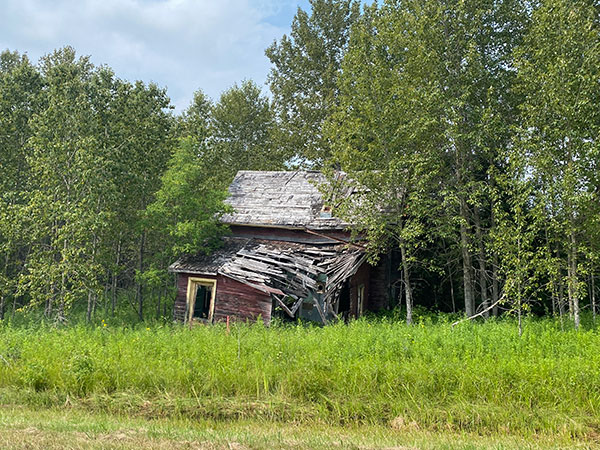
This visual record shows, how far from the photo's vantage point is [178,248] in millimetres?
16766

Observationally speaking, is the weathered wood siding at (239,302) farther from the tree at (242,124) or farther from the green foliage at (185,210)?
the tree at (242,124)

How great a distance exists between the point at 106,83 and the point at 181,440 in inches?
651

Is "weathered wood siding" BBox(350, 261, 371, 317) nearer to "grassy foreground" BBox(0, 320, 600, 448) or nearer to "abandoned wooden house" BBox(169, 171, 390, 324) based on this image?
"abandoned wooden house" BBox(169, 171, 390, 324)

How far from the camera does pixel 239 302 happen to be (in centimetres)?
1603

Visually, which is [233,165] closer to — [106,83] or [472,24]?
[106,83]

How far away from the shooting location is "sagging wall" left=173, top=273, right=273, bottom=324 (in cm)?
1544

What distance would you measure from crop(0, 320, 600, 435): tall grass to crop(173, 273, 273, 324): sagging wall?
18.2 feet

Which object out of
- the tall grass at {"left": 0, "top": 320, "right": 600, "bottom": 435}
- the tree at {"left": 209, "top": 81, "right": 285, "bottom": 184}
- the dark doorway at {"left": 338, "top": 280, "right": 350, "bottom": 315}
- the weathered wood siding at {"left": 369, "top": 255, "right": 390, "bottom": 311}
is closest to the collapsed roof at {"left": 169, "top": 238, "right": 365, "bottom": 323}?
the dark doorway at {"left": 338, "top": 280, "right": 350, "bottom": 315}

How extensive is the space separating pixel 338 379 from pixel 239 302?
904 centimetres

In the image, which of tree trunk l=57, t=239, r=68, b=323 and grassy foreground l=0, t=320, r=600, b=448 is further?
tree trunk l=57, t=239, r=68, b=323

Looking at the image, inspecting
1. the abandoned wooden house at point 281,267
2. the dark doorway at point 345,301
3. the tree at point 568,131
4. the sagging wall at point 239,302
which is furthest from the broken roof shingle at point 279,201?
the tree at point 568,131

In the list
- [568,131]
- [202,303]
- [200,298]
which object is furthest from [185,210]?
[568,131]

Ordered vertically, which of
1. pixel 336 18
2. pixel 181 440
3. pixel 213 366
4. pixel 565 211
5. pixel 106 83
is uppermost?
pixel 336 18

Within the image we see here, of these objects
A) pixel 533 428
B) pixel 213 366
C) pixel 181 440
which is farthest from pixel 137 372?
pixel 533 428
